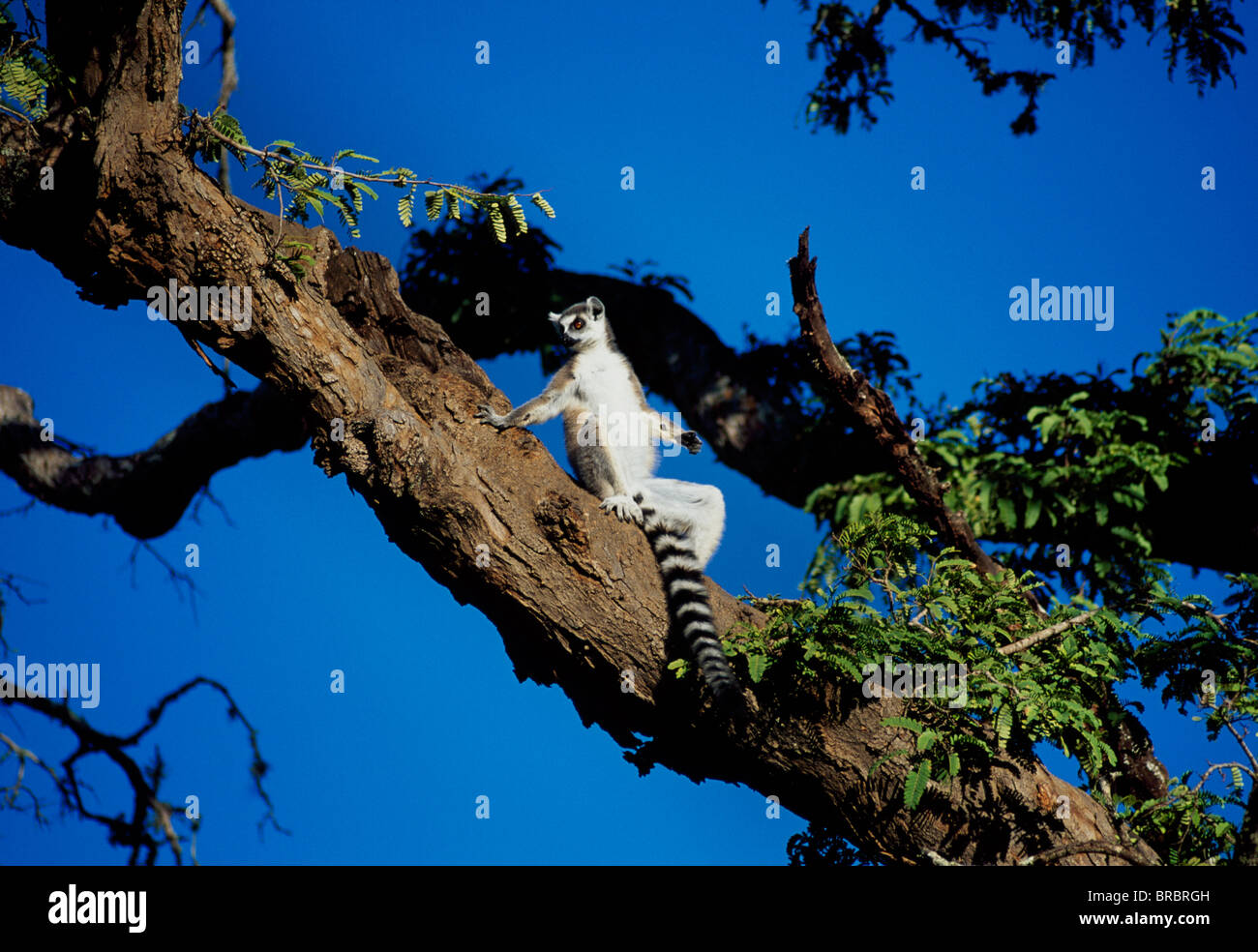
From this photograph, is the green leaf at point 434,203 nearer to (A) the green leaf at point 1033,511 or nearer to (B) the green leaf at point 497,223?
(B) the green leaf at point 497,223

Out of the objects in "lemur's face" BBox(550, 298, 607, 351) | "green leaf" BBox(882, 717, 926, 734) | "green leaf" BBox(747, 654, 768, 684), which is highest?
"lemur's face" BBox(550, 298, 607, 351)

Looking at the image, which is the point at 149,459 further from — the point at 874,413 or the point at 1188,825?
the point at 1188,825

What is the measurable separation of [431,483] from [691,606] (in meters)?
1.40

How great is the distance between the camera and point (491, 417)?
4840 mm

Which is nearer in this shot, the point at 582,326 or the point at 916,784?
the point at 916,784

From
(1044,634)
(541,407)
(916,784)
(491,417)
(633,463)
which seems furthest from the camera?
(633,463)

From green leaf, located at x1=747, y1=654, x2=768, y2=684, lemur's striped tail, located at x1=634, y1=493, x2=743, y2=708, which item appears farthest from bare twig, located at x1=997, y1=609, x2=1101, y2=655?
lemur's striped tail, located at x1=634, y1=493, x2=743, y2=708

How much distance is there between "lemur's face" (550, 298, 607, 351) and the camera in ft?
20.9

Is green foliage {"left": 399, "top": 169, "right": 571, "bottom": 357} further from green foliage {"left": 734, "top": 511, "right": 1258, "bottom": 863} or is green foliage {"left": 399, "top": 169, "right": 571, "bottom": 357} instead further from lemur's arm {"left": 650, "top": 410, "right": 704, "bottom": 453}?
green foliage {"left": 734, "top": 511, "right": 1258, "bottom": 863}

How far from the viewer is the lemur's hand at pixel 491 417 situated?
4.83 meters

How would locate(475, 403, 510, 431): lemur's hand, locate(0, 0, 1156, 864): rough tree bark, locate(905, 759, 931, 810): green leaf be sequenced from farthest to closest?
locate(475, 403, 510, 431): lemur's hand → locate(0, 0, 1156, 864): rough tree bark → locate(905, 759, 931, 810): green leaf

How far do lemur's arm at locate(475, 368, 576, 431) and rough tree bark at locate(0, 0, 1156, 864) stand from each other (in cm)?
25

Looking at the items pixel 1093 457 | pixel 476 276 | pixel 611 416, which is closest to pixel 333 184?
pixel 611 416
